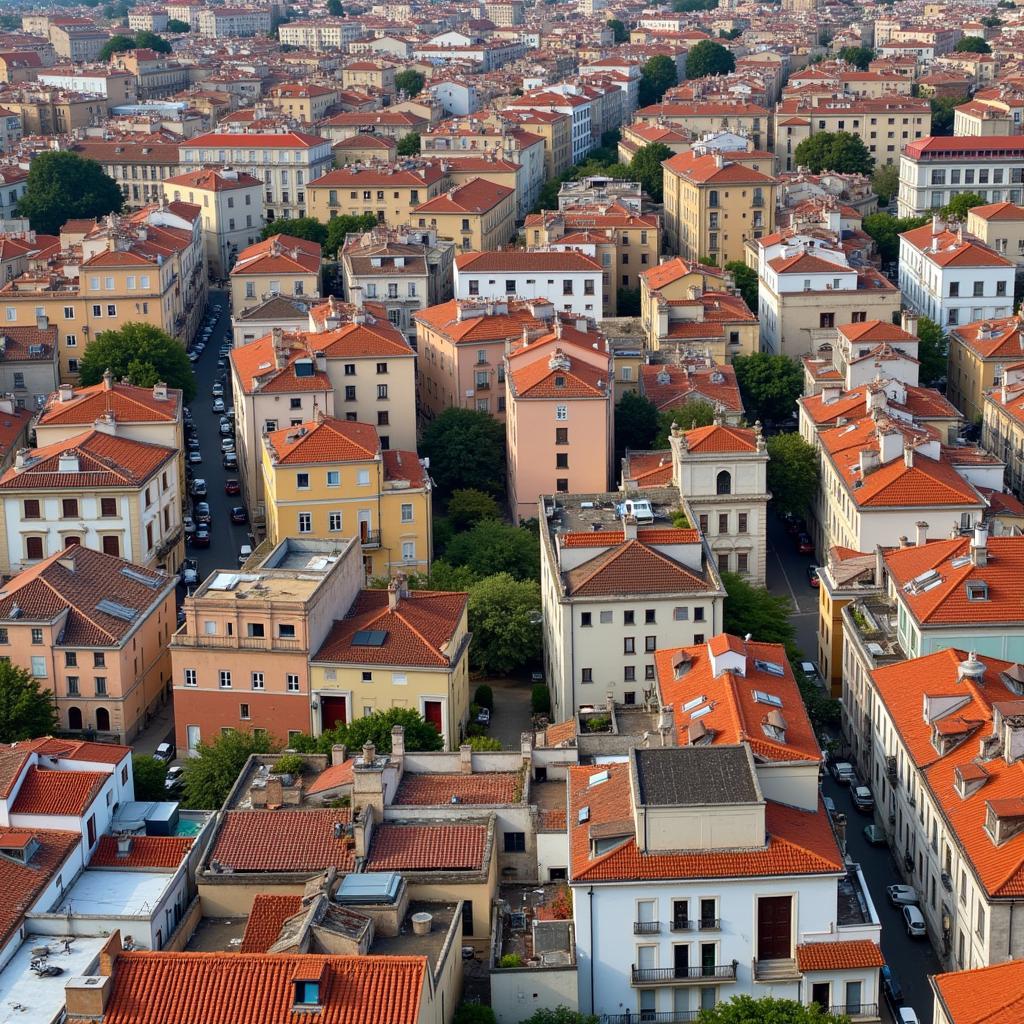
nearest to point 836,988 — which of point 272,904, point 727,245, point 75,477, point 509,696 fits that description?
point 272,904

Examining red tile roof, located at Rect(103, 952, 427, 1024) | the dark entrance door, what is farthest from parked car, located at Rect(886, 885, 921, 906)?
red tile roof, located at Rect(103, 952, 427, 1024)

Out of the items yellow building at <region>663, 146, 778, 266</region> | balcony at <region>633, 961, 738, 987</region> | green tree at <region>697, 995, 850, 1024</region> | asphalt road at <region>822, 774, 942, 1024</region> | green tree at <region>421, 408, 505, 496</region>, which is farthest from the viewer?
yellow building at <region>663, 146, 778, 266</region>

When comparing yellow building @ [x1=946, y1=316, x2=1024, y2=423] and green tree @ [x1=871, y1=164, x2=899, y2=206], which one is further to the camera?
green tree @ [x1=871, y1=164, x2=899, y2=206]

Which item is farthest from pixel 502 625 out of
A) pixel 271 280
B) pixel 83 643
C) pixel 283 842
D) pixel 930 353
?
pixel 271 280

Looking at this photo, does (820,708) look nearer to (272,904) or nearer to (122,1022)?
(272,904)

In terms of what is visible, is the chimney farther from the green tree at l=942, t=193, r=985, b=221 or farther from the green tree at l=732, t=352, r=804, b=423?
the green tree at l=942, t=193, r=985, b=221

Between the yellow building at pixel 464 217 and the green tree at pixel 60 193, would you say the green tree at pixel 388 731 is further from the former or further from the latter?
the green tree at pixel 60 193

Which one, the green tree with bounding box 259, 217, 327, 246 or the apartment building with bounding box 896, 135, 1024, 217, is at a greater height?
the apartment building with bounding box 896, 135, 1024, 217
